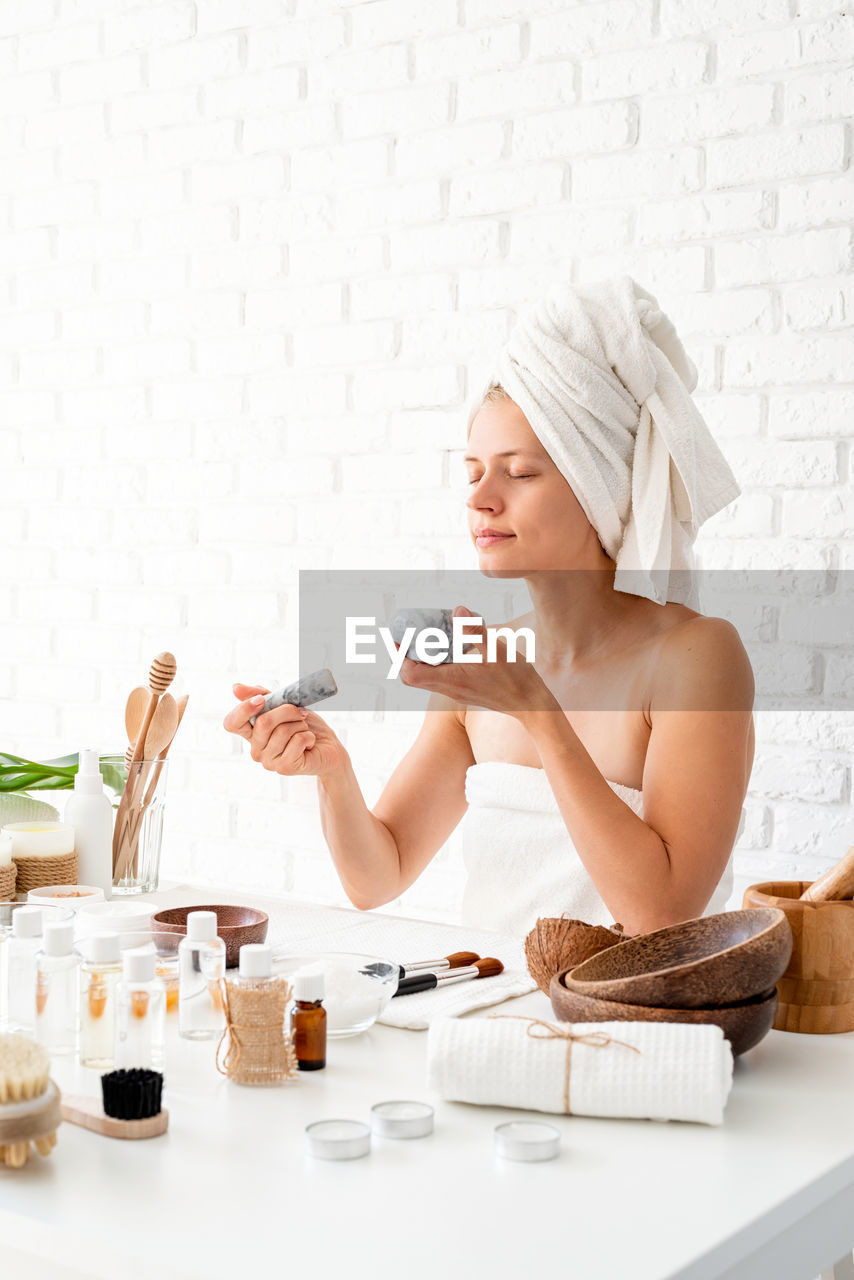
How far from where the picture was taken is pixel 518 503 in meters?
1.71

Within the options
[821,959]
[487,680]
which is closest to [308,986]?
[821,959]

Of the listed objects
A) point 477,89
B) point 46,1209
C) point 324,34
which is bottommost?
point 46,1209

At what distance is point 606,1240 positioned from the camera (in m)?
0.75

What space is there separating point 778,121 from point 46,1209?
190cm

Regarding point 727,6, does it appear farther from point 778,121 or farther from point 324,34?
point 324,34

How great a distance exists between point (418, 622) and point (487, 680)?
120mm

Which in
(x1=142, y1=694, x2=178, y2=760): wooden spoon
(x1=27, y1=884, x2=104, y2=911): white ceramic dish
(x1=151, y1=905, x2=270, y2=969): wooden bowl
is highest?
(x1=142, y1=694, x2=178, y2=760): wooden spoon

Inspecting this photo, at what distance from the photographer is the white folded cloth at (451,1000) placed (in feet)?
3.81

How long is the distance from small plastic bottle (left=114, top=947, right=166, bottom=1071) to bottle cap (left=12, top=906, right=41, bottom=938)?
5.8 inches

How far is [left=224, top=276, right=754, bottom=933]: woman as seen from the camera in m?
1.52

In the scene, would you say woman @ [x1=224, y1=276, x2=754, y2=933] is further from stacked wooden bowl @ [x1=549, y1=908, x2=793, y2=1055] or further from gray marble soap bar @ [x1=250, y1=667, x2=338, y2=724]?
stacked wooden bowl @ [x1=549, y1=908, x2=793, y2=1055]

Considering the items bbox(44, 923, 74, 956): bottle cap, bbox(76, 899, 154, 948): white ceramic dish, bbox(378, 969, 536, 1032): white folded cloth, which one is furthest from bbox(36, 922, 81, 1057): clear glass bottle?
bbox(378, 969, 536, 1032): white folded cloth

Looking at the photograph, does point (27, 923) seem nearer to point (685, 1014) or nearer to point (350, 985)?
point (350, 985)

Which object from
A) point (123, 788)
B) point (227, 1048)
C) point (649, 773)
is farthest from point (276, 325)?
point (227, 1048)
